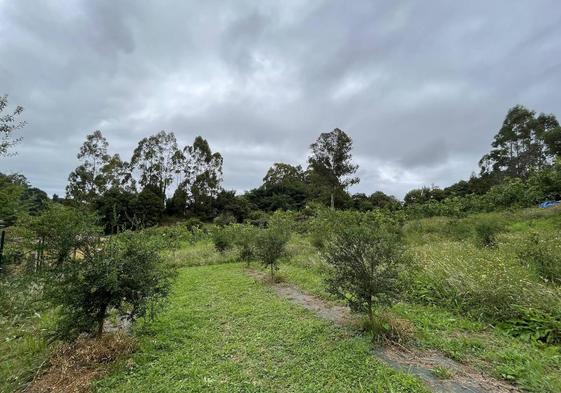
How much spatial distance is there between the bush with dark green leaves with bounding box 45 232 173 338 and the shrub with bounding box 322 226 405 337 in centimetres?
239

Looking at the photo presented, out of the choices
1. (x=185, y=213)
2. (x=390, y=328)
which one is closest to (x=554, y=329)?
(x=390, y=328)

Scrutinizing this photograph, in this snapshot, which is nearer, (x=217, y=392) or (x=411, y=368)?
(x=217, y=392)

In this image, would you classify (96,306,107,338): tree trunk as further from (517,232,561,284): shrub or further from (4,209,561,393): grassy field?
(517,232,561,284): shrub

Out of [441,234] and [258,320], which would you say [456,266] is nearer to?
[258,320]

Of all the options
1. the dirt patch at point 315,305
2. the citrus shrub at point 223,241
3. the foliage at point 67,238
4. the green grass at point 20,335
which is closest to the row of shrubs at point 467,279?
the dirt patch at point 315,305

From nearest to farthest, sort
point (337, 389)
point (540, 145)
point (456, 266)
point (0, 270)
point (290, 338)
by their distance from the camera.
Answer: point (337, 389) → point (290, 338) → point (456, 266) → point (0, 270) → point (540, 145)

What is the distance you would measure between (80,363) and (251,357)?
1872 mm

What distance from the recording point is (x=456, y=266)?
578 cm

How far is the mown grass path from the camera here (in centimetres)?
282

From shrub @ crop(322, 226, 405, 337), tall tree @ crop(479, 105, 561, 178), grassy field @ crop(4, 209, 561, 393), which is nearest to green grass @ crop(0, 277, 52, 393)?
grassy field @ crop(4, 209, 561, 393)

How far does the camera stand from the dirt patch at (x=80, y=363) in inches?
115

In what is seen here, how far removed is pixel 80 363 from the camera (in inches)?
128

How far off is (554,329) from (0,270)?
9918mm

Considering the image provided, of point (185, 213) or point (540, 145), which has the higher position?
point (540, 145)
